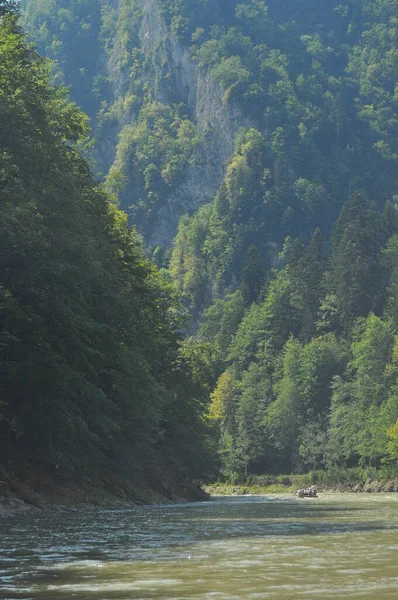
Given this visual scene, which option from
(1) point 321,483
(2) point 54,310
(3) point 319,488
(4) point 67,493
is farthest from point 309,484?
(2) point 54,310

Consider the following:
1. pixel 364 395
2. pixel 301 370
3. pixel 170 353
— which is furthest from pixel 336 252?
pixel 170 353

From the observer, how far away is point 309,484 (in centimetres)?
12731

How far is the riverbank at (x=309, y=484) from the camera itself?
114188mm

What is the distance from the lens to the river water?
15148mm

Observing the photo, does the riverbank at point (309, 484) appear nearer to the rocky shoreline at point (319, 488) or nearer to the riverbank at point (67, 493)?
the rocky shoreline at point (319, 488)

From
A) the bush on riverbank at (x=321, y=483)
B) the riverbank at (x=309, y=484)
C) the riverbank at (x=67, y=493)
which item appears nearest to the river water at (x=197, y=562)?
the riverbank at (x=67, y=493)

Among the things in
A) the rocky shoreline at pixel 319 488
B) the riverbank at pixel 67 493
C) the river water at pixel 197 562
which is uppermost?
the rocky shoreline at pixel 319 488

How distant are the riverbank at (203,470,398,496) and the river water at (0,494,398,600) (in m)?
84.9

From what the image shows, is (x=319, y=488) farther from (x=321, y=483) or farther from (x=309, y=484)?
(x=309, y=484)

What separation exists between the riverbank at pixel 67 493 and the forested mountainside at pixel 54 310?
2.04ft

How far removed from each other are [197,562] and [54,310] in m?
21.9

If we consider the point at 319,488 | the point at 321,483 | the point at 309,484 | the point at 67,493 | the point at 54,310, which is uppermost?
the point at 54,310

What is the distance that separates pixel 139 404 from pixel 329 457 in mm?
84035

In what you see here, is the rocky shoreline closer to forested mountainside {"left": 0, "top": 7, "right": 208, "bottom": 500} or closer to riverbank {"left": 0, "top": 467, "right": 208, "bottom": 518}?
riverbank {"left": 0, "top": 467, "right": 208, "bottom": 518}
